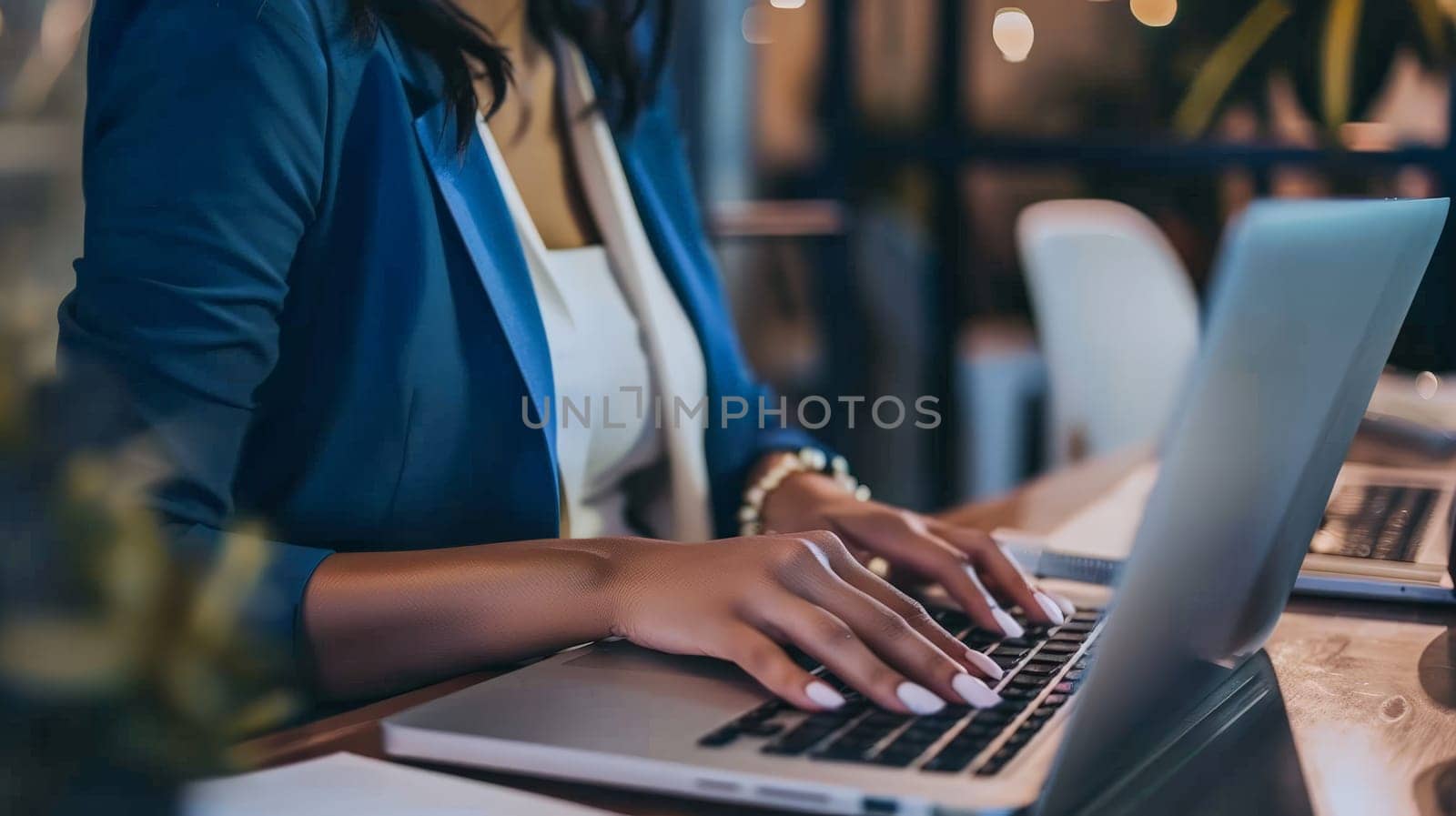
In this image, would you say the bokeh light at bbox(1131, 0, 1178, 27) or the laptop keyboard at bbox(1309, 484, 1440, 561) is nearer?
the laptop keyboard at bbox(1309, 484, 1440, 561)

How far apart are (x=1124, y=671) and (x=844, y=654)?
0.44 ft

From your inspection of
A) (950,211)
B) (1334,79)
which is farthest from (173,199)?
(950,211)

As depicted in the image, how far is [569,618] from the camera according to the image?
68 cm

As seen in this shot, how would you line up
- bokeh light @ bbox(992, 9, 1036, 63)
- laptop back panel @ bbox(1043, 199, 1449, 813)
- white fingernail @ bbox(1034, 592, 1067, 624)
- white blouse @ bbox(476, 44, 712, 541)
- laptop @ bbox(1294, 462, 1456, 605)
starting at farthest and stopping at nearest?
bokeh light @ bbox(992, 9, 1036, 63) < white blouse @ bbox(476, 44, 712, 541) < laptop @ bbox(1294, 462, 1456, 605) < white fingernail @ bbox(1034, 592, 1067, 624) < laptop back panel @ bbox(1043, 199, 1449, 813)

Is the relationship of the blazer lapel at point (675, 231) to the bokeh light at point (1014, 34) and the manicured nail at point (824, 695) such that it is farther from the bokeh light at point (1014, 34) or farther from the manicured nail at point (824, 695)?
the bokeh light at point (1014, 34)

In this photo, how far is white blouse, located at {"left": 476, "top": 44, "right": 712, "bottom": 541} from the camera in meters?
1.04

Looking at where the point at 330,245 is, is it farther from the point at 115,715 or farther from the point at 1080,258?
the point at 1080,258

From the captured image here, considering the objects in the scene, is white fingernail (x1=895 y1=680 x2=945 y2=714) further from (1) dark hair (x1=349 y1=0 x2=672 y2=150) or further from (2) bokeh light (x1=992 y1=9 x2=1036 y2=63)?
(2) bokeh light (x1=992 y1=9 x2=1036 y2=63)

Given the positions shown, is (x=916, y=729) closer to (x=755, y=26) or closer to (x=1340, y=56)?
(x=1340, y=56)

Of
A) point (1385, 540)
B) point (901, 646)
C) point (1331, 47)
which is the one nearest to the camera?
point (901, 646)

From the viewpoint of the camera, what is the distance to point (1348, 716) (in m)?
0.67

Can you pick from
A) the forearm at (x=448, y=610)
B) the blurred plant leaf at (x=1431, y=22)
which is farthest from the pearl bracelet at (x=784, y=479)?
the blurred plant leaf at (x=1431, y=22)

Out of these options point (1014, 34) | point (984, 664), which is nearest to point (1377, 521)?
point (984, 664)

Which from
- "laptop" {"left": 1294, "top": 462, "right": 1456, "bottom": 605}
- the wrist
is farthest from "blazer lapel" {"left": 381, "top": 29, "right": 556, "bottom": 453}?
"laptop" {"left": 1294, "top": 462, "right": 1456, "bottom": 605}
